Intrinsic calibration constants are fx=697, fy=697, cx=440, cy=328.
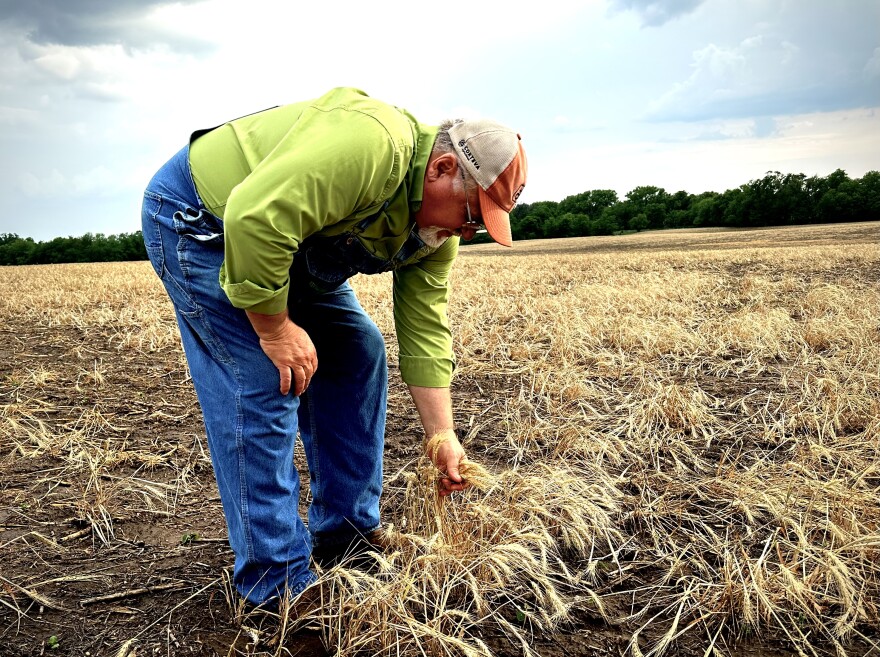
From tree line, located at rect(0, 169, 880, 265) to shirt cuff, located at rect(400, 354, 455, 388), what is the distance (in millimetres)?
41074

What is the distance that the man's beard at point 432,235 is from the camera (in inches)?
82.7

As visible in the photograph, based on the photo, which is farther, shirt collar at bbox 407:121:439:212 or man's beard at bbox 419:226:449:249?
man's beard at bbox 419:226:449:249

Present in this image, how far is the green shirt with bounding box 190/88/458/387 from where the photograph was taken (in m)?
1.66

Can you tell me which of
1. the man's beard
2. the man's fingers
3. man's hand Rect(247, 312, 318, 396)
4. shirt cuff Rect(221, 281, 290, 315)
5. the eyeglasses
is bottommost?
the man's fingers

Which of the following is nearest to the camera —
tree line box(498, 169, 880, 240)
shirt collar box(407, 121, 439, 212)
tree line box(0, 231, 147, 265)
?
shirt collar box(407, 121, 439, 212)

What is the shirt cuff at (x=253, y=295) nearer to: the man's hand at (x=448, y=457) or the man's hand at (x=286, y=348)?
the man's hand at (x=286, y=348)

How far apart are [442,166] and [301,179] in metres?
0.45

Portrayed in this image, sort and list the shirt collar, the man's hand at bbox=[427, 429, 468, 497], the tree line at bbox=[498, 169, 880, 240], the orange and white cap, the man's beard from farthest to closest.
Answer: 1. the tree line at bbox=[498, 169, 880, 240]
2. the man's hand at bbox=[427, 429, 468, 497]
3. the man's beard
4. the shirt collar
5. the orange and white cap

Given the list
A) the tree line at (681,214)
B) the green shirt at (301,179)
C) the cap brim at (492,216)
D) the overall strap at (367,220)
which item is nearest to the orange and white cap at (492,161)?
the cap brim at (492,216)

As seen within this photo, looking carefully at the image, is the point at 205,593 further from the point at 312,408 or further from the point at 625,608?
the point at 625,608

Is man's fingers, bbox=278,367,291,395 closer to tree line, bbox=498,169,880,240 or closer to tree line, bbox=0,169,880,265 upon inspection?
tree line, bbox=0,169,880,265

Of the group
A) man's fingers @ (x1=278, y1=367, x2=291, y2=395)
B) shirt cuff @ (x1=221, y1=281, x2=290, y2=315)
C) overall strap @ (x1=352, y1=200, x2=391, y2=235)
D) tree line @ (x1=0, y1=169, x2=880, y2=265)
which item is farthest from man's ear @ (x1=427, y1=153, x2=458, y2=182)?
tree line @ (x1=0, y1=169, x2=880, y2=265)

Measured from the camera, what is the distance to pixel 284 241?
66.4 inches

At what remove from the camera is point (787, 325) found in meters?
6.34
